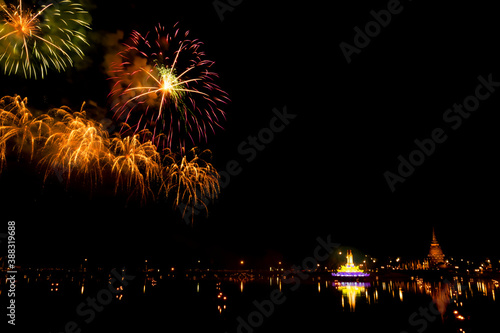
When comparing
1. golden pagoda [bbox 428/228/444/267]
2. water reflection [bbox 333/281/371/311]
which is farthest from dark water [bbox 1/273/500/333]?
golden pagoda [bbox 428/228/444/267]

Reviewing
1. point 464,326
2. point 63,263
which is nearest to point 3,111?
point 464,326

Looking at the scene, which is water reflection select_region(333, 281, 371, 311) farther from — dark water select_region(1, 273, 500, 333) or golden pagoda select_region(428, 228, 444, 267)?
golden pagoda select_region(428, 228, 444, 267)

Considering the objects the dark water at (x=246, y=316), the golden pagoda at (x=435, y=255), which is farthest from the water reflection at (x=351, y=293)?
the golden pagoda at (x=435, y=255)

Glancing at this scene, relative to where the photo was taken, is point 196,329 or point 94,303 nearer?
point 196,329

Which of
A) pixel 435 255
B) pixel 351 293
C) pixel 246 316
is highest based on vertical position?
pixel 246 316

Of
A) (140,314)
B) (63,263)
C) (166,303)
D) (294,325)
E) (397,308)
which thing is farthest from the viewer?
(63,263)

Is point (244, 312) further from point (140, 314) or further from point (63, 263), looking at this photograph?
point (63, 263)

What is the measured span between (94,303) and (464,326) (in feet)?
51.2

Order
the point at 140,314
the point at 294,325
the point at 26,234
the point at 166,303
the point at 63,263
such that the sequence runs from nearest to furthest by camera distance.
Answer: the point at 294,325, the point at 140,314, the point at 166,303, the point at 26,234, the point at 63,263

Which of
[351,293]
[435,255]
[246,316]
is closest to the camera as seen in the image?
[246,316]

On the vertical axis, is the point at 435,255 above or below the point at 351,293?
below

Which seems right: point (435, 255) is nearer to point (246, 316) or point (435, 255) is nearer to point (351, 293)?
point (351, 293)

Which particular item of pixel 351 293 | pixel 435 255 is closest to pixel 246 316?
pixel 351 293

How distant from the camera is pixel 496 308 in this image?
17750mm
